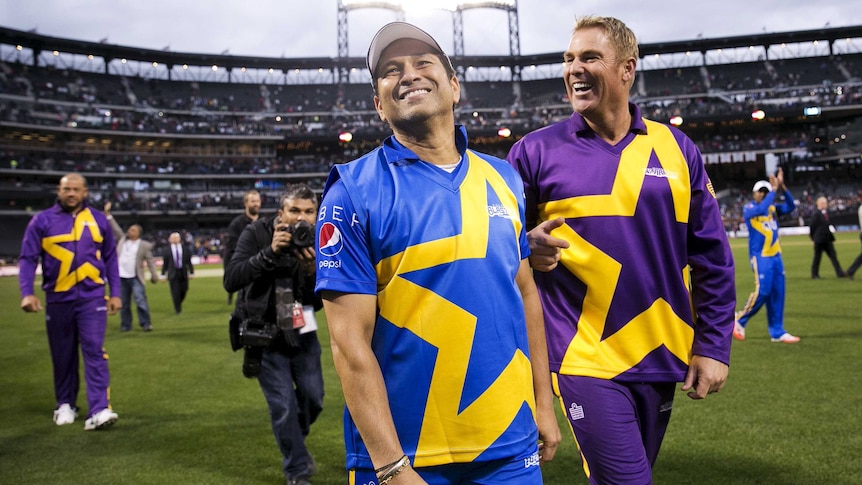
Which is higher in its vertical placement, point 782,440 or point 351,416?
point 351,416

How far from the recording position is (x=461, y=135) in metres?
2.57

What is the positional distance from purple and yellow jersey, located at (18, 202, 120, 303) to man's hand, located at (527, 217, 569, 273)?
6415 mm

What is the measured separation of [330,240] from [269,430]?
5441mm

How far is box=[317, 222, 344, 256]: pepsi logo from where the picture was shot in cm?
215

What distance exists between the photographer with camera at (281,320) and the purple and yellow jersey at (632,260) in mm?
2268

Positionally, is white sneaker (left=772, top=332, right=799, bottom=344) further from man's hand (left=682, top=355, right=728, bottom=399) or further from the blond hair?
the blond hair

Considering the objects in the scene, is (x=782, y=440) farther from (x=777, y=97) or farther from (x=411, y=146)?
(x=777, y=97)

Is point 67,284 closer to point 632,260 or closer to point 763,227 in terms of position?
point 632,260

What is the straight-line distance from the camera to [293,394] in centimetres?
544

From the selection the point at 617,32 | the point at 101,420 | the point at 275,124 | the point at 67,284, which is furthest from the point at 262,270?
the point at 275,124

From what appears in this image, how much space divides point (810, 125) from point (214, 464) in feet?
237

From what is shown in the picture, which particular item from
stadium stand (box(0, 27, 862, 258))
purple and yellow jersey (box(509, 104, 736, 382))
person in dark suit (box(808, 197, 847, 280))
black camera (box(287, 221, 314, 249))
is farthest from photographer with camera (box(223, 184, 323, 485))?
stadium stand (box(0, 27, 862, 258))

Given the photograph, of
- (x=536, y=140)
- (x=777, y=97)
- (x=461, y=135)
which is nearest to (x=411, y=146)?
(x=461, y=135)

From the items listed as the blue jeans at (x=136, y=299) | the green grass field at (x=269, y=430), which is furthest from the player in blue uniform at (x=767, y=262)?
the blue jeans at (x=136, y=299)
